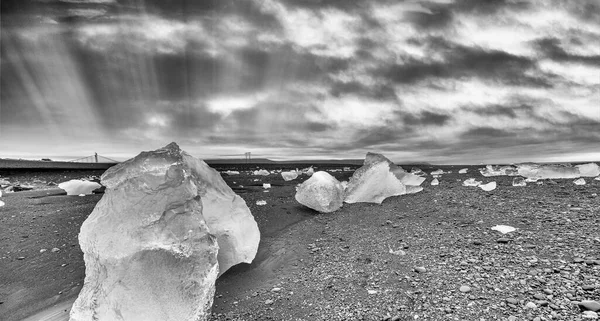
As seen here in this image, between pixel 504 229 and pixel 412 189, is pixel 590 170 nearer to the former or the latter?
pixel 412 189

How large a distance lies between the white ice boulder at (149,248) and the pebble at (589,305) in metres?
3.35

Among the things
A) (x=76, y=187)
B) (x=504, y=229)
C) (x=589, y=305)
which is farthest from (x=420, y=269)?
(x=76, y=187)

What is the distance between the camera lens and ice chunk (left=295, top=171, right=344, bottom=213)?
806cm

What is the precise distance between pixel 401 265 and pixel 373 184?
4.94m

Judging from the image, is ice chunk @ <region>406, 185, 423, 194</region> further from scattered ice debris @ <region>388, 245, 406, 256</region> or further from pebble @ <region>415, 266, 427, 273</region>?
pebble @ <region>415, 266, 427, 273</region>

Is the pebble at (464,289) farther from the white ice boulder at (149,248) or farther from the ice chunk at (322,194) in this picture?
the ice chunk at (322,194)

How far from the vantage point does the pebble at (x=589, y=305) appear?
2.56m

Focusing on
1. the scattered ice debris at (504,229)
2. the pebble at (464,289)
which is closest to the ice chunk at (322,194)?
the scattered ice debris at (504,229)

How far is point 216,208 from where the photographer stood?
4.67 meters

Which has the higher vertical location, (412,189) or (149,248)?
(149,248)

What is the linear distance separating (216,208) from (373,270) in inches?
92.6

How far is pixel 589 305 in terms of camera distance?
2.59 metres

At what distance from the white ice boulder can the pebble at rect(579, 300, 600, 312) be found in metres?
3.35

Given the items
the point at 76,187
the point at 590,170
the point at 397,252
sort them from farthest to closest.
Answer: the point at 590,170, the point at 76,187, the point at 397,252
